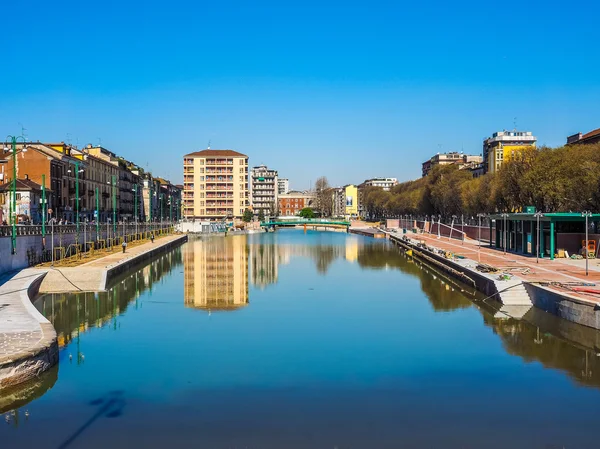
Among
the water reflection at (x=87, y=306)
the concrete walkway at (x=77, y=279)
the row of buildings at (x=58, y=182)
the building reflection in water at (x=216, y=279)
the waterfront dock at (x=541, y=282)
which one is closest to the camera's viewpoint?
the waterfront dock at (x=541, y=282)

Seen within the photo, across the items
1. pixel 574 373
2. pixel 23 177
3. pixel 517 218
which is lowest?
pixel 574 373

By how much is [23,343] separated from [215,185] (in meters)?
139

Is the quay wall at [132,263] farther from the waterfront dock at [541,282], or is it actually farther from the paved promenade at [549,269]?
the paved promenade at [549,269]

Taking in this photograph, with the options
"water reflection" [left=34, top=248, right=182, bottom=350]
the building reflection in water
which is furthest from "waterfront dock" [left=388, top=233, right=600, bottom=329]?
"water reflection" [left=34, top=248, right=182, bottom=350]

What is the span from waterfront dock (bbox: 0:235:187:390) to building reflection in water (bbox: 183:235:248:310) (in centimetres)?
578

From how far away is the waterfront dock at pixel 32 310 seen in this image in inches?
694

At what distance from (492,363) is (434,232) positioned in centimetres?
8544

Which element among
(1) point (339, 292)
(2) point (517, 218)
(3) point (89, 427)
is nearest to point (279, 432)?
(3) point (89, 427)

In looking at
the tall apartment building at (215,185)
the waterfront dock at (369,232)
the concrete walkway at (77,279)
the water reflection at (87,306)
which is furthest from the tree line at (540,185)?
the tall apartment building at (215,185)

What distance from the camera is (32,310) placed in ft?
81.6

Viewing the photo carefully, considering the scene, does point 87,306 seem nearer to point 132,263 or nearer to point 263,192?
point 132,263

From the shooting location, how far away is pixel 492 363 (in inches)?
853

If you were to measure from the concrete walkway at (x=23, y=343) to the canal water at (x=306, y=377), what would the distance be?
0.43m

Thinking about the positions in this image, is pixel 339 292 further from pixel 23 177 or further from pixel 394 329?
pixel 23 177
